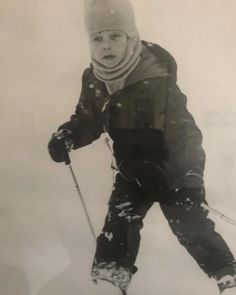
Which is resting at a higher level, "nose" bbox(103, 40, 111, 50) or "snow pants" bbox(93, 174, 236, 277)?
"nose" bbox(103, 40, 111, 50)

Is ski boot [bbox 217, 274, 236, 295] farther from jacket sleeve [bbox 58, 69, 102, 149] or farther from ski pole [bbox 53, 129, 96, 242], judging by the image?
jacket sleeve [bbox 58, 69, 102, 149]

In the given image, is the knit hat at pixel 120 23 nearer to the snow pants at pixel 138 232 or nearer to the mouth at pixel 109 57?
the mouth at pixel 109 57

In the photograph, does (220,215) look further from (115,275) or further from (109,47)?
(109,47)

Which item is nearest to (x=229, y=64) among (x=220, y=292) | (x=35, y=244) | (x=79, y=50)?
(x=79, y=50)

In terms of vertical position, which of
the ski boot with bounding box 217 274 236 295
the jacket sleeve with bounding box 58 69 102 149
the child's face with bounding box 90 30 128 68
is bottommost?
the ski boot with bounding box 217 274 236 295

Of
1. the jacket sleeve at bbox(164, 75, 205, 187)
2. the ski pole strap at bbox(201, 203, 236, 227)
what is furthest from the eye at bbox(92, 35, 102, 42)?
the ski pole strap at bbox(201, 203, 236, 227)

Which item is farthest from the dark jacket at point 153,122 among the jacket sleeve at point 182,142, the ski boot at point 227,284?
the ski boot at point 227,284

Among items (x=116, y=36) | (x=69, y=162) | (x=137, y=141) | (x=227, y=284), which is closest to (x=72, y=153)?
(x=69, y=162)
